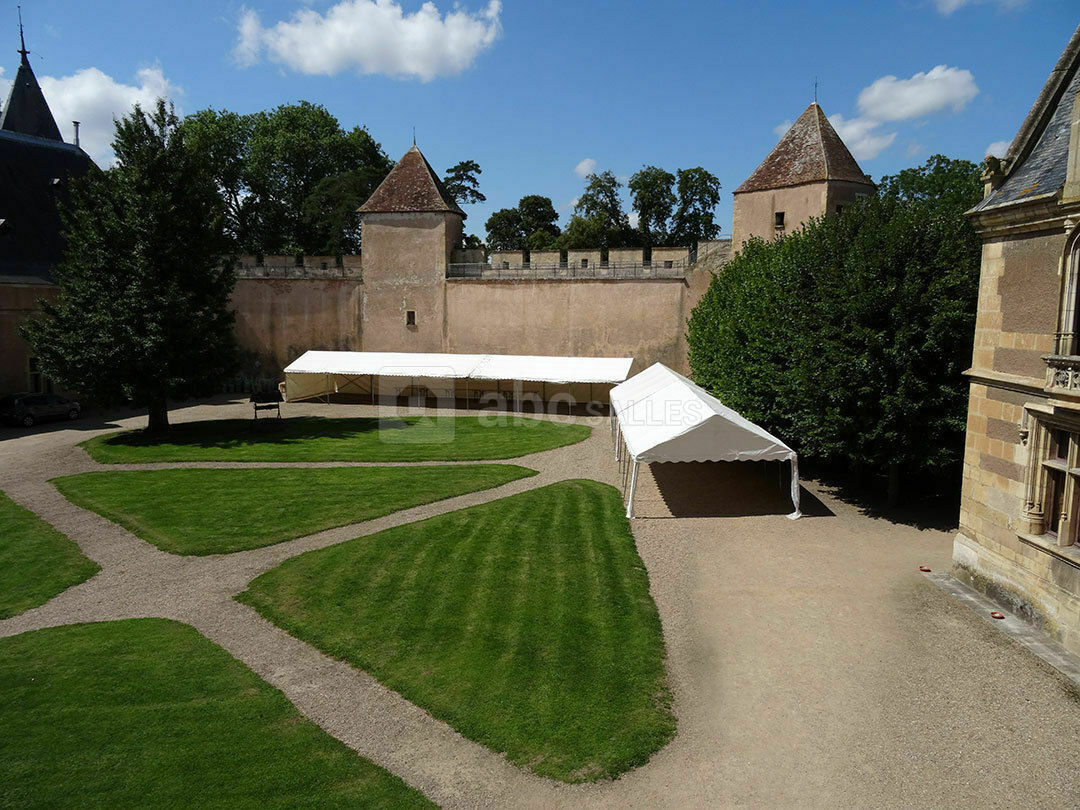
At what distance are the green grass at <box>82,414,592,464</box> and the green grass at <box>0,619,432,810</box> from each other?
10.6m

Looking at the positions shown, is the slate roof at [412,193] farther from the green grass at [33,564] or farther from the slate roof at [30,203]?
the green grass at [33,564]

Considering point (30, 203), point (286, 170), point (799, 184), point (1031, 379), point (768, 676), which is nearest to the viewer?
point (768, 676)

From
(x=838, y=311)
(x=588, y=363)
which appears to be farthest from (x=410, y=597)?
(x=588, y=363)

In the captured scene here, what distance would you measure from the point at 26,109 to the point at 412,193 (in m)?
19.5

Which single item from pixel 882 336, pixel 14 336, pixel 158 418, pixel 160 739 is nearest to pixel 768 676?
pixel 160 739

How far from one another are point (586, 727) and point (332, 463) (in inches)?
506

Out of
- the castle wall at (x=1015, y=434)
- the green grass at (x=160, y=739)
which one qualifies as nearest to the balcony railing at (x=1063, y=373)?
the castle wall at (x=1015, y=434)

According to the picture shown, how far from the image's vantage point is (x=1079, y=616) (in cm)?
798

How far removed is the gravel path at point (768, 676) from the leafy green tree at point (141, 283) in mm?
7129

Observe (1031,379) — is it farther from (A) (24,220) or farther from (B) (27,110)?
(B) (27,110)

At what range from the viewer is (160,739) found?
6.16 meters

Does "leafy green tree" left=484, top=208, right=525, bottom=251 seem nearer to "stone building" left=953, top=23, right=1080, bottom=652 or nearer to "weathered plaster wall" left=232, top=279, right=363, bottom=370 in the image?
"weathered plaster wall" left=232, top=279, right=363, bottom=370

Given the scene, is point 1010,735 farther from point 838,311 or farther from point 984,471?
point 838,311

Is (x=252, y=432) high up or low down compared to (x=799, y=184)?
down
